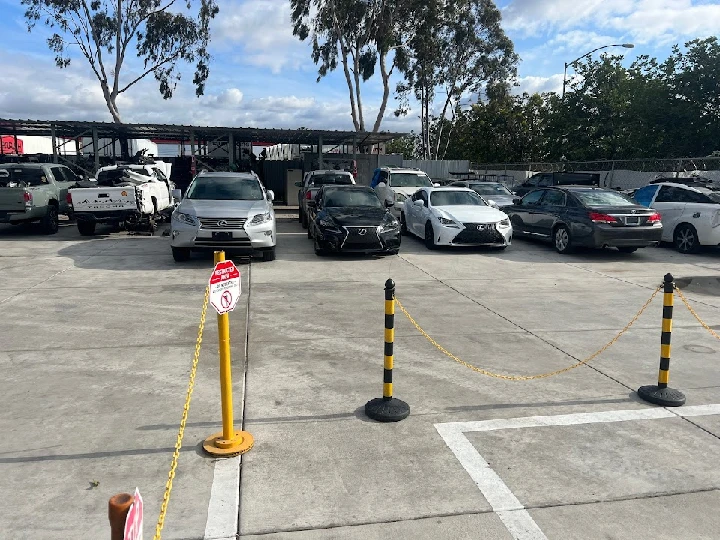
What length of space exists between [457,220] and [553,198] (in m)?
2.67

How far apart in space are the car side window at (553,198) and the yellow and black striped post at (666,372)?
29.8 ft

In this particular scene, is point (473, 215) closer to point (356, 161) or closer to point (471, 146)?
point (356, 161)

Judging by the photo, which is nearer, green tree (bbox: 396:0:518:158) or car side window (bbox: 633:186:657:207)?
car side window (bbox: 633:186:657:207)

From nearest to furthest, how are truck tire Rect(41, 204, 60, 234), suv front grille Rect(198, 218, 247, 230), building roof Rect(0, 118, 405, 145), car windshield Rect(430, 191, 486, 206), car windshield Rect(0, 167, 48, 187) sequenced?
suv front grille Rect(198, 218, 247, 230) < car windshield Rect(430, 191, 486, 206) < truck tire Rect(41, 204, 60, 234) < car windshield Rect(0, 167, 48, 187) < building roof Rect(0, 118, 405, 145)

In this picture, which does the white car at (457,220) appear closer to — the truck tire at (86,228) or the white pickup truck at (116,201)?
the white pickup truck at (116,201)

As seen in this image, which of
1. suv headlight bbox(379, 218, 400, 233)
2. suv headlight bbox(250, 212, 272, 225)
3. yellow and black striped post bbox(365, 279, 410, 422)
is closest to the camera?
yellow and black striped post bbox(365, 279, 410, 422)

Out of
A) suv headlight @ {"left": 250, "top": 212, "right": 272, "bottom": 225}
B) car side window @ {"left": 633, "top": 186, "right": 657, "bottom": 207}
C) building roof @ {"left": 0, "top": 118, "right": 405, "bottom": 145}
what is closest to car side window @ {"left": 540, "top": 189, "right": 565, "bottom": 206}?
car side window @ {"left": 633, "top": 186, "right": 657, "bottom": 207}

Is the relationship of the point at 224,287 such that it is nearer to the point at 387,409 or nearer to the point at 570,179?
the point at 387,409

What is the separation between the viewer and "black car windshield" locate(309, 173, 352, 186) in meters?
19.0

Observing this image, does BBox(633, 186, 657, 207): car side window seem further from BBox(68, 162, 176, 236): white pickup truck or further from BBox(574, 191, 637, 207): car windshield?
BBox(68, 162, 176, 236): white pickup truck

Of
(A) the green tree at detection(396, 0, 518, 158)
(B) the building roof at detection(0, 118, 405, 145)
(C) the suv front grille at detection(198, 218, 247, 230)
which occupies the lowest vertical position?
(C) the suv front grille at detection(198, 218, 247, 230)

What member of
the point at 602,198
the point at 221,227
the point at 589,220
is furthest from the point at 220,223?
the point at 602,198

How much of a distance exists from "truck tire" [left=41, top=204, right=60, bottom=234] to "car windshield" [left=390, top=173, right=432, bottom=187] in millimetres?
9752

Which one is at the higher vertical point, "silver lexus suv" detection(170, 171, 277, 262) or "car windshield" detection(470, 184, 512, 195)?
"car windshield" detection(470, 184, 512, 195)
